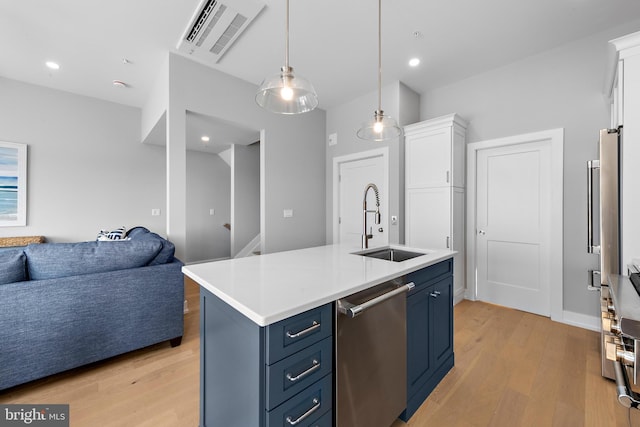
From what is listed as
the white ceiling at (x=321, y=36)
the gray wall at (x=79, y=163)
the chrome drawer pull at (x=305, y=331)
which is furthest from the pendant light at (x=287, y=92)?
the gray wall at (x=79, y=163)

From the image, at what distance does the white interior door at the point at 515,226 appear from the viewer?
115 inches

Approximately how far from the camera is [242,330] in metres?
1.02

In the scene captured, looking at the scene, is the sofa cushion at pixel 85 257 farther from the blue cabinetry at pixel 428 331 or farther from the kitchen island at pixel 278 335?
the blue cabinetry at pixel 428 331

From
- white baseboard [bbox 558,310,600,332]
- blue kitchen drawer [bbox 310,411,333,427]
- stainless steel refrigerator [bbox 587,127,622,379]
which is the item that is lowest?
white baseboard [bbox 558,310,600,332]

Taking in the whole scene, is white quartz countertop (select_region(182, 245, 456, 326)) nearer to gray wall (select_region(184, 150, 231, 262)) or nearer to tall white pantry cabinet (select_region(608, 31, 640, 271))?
tall white pantry cabinet (select_region(608, 31, 640, 271))

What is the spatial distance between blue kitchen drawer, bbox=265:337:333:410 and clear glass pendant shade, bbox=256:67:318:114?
128 centimetres

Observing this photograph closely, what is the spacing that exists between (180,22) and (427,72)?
2.73 meters

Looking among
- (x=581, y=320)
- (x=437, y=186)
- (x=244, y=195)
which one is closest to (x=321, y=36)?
(x=437, y=186)

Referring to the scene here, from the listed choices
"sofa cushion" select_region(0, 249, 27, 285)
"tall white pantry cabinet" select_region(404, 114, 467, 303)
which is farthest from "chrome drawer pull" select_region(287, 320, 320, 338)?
"tall white pantry cabinet" select_region(404, 114, 467, 303)

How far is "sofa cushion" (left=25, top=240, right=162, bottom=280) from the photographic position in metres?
1.81

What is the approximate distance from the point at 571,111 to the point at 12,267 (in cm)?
479

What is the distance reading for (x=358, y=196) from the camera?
4.17 meters

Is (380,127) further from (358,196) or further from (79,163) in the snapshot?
(79,163)

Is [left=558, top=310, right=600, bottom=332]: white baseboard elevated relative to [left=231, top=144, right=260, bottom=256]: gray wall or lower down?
lower down
